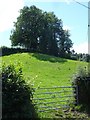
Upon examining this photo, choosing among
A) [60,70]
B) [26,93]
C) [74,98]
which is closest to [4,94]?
[26,93]

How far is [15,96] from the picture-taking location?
10.4 meters

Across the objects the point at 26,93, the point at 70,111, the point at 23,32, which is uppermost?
the point at 23,32

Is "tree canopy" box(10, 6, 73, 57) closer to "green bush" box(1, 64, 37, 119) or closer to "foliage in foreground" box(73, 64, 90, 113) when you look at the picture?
"foliage in foreground" box(73, 64, 90, 113)

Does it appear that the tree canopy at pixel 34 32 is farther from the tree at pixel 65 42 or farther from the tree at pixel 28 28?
the tree at pixel 65 42

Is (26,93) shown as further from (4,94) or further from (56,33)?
(56,33)

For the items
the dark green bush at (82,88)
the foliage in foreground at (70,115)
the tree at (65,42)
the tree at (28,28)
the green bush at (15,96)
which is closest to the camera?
the green bush at (15,96)

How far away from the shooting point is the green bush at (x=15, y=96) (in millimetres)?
10289

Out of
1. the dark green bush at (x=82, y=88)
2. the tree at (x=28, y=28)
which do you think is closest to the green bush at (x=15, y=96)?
the dark green bush at (x=82, y=88)

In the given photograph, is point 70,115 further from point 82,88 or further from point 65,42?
point 65,42

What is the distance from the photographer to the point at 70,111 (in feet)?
43.2

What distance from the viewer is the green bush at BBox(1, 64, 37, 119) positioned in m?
10.3

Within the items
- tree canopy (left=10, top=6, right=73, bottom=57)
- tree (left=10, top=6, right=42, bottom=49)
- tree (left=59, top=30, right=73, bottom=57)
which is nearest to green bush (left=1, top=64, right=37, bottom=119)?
tree canopy (left=10, top=6, right=73, bottom=57)

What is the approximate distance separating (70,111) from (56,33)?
63.5 meters

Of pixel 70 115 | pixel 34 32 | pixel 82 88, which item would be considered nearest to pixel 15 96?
pixel 70 115
